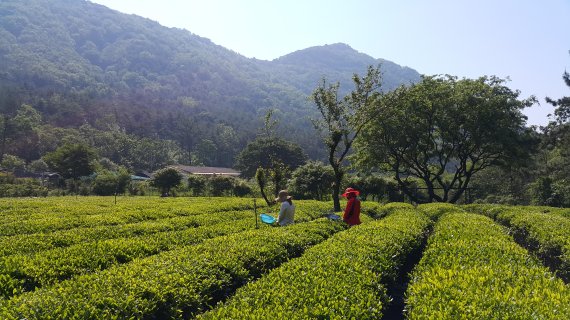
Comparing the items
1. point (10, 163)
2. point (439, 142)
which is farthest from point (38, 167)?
point (439, 142)

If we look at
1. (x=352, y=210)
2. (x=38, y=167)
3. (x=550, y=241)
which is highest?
(x=550, y=241)

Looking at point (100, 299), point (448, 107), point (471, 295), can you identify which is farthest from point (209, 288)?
point (448, 107)

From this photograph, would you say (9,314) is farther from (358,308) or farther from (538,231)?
(538,231)

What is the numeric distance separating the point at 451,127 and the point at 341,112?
A: 18.9m

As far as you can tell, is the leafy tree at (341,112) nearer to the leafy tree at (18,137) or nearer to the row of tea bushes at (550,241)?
the row of tea bushes at (550,241)

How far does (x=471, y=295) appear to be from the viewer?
538cm

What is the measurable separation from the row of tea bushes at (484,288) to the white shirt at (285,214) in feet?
21.1

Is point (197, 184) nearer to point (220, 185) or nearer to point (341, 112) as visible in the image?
point (220, 185)

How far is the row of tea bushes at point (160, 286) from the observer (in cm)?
538

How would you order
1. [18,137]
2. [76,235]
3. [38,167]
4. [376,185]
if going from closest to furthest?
[76,235] < [376,185] < [38,167] < [18,137]

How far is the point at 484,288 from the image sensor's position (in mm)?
5711

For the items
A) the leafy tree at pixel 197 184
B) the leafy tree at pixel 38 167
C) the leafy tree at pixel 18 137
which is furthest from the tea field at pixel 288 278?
the leafy tree at pixel 18 137

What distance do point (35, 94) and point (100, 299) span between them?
153m

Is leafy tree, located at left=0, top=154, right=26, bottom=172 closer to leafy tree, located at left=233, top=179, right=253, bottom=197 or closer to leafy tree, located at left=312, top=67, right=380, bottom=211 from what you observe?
leafy tree, located at left=233, top=179, right=253, bottom=197
